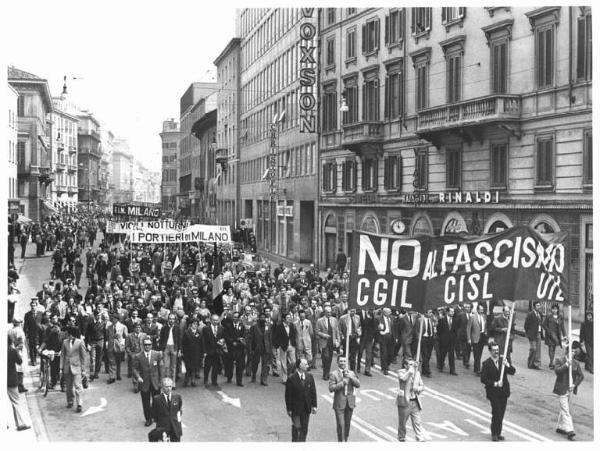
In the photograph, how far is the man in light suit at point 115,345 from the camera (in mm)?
18188

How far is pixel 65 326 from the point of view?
58.2ft

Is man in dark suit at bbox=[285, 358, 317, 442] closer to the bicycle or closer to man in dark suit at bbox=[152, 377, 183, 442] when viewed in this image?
man in dark suit at bbox=[152, 377, 183, 442]

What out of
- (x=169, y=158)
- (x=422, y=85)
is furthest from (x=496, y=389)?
(x=169, y=158)

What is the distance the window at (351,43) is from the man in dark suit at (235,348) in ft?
91.3

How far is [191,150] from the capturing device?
12775 cm

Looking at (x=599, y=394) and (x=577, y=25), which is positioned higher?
(x=577, y=25)

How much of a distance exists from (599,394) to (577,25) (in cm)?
1691

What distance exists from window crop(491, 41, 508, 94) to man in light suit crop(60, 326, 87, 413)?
66.8ft

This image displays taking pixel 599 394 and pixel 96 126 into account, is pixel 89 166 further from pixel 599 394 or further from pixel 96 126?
pixel 599 394

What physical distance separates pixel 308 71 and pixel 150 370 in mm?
34501

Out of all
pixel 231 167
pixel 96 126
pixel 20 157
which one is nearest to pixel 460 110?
pixel 20 157

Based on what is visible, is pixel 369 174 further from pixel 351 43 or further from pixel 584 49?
pixel 584 49

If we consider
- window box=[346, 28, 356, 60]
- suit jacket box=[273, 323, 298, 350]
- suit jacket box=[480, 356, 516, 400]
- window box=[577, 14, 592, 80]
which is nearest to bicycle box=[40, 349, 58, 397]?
suit jacket box=[273, 323, 298, 350]

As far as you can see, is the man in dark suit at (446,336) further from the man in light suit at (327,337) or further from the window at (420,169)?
the window at (420,169)
